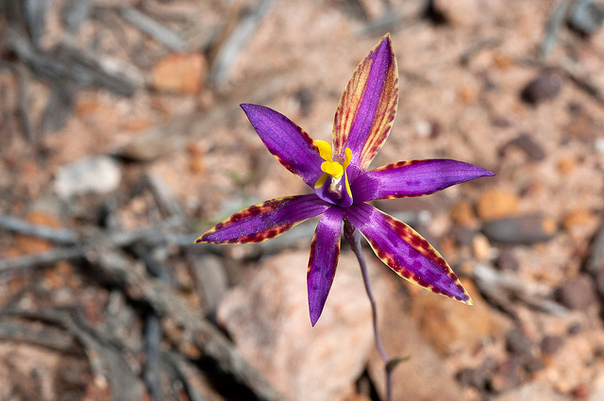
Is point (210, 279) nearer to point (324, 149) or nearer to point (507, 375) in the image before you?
point (507, 375)

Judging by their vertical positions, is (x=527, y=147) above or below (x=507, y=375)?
above

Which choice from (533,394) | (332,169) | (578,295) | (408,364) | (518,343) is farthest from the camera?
(578,295)

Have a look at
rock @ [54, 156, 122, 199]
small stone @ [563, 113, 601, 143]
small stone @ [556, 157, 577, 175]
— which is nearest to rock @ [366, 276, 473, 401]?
small stone @ [556, 157, 577, 175]

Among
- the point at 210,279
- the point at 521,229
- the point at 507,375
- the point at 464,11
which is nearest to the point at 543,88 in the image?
the point at 464,11

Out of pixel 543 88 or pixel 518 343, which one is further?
pixel 543 88

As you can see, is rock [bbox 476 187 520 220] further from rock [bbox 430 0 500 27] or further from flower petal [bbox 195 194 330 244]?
flower petal [bbox 195 194 330 244]

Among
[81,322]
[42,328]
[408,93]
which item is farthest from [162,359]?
[408,93]
